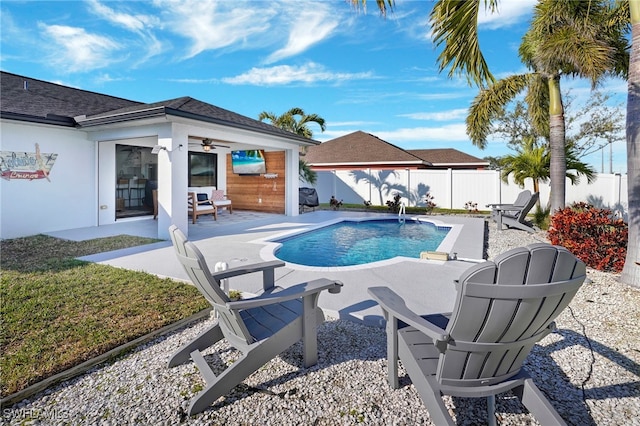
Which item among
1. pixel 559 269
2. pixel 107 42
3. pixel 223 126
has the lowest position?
pixel 559 269

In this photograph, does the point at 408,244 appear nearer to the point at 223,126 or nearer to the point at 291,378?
the point at 223,126

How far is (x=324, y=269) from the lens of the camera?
570 cm

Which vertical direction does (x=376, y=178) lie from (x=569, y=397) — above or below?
above

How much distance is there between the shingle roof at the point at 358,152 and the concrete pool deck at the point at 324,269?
37.8 feet

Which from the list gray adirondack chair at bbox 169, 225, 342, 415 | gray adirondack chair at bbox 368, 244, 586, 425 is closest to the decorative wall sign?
gray adirondack chair at bbox 169, 225, 342, 415

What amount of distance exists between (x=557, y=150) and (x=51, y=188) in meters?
14.9

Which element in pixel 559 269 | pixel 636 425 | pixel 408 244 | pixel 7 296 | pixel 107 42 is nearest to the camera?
pixel 559 269

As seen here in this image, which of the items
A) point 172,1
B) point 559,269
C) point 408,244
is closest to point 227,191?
point 172,1

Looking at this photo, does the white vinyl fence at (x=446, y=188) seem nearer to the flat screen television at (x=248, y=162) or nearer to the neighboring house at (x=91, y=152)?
the flat screen television at (x=248, y=162)

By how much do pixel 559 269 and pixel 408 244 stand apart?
758 cm

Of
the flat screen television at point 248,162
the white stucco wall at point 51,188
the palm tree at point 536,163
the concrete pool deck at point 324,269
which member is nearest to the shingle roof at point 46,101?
the white stucco wall at point 51,188

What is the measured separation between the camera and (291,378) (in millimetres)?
2730

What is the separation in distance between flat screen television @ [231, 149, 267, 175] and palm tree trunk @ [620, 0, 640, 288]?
12.2 metres

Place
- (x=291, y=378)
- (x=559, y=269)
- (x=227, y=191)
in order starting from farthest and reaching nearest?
(x=227, y=191) < (x=291, y=378) < (x=559, y=269)
